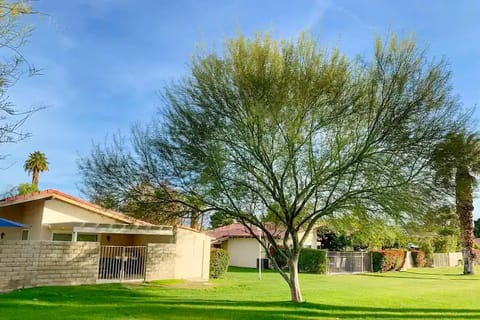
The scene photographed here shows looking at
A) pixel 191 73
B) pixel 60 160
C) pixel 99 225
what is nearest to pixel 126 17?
pixel 191 73

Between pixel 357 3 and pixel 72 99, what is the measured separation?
934 cm

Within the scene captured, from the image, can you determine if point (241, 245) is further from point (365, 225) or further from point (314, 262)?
point (365, 225)

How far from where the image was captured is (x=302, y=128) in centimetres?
1217

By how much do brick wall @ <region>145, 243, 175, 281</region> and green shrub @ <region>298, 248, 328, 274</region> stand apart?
14059 millimetres

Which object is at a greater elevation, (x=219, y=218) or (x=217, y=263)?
(x=219, y=218)

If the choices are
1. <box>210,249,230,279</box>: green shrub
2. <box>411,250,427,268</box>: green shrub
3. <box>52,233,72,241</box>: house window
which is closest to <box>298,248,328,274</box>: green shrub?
<box>210,249,230,279</box>: green shrub

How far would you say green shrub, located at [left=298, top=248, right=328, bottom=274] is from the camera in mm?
30906

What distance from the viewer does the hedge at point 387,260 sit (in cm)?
3444

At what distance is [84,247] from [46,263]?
157cm

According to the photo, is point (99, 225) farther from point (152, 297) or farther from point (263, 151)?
point (263, 151)

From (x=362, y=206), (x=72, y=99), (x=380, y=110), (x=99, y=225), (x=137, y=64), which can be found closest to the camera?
(x=380, y=110)

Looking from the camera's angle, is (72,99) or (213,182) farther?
(72,99)

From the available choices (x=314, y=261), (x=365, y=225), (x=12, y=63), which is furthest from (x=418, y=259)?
(x=12, y=63)

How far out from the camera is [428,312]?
12.7 m
